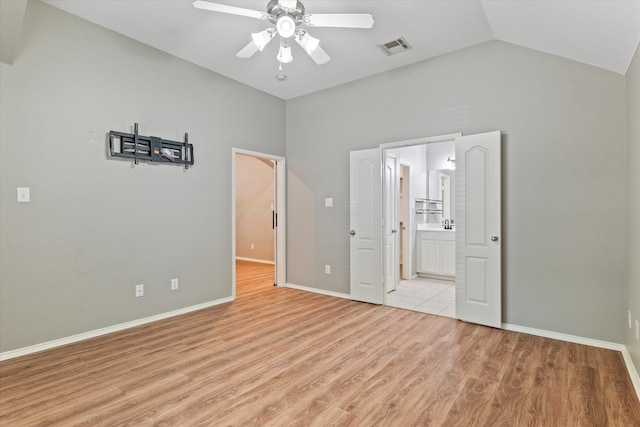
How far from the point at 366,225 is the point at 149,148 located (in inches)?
109

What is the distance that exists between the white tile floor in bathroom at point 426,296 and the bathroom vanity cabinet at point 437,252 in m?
0.20

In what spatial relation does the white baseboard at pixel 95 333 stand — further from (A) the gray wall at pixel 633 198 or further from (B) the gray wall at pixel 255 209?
(A) the gray wall at pixel 633 198

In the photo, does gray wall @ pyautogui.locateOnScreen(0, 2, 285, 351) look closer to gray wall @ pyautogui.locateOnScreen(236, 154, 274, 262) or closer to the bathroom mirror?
gray wall @ pyautogui.locateOnScreen(236, 154, 274, 262)

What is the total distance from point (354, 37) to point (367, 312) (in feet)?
10.1

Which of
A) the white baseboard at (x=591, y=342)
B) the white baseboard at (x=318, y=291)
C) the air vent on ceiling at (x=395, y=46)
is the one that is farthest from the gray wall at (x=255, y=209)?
the white baseboard at (x=591, y=342)

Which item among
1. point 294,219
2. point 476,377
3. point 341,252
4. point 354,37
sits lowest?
point 476,377

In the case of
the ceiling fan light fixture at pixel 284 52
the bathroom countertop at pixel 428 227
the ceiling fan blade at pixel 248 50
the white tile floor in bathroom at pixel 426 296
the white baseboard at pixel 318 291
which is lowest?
the white tile floor in bathroom at pixel 426 296

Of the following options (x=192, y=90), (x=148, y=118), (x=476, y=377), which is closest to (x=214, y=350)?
(x=476, y=377)

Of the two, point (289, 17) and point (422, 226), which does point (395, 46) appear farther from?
point (422, 226)

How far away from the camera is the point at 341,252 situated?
4770 mm

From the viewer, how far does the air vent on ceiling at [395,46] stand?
3.53 m

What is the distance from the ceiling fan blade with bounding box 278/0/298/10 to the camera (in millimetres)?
2320

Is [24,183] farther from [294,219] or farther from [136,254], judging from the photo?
[294,219]

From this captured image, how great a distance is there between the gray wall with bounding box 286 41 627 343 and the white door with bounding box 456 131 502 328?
13cm
